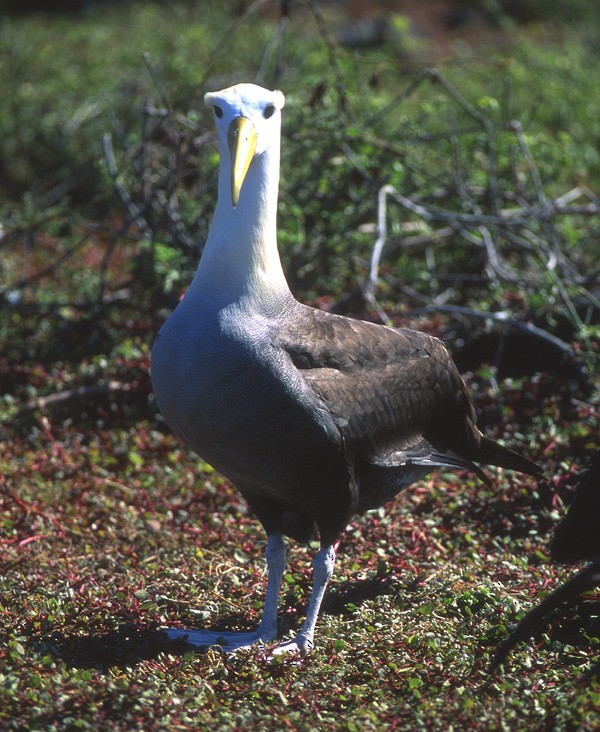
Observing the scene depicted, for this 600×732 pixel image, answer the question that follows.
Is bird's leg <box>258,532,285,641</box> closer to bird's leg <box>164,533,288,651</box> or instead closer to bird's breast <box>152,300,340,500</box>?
bird's leg <box>164,533,288,651</box>

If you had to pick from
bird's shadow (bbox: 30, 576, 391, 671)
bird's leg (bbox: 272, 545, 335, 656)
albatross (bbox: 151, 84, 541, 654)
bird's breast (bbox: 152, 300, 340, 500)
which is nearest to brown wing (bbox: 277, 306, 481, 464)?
albatross (bbox: 151, 84, 541, 654)

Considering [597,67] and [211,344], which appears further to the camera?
[597,67]

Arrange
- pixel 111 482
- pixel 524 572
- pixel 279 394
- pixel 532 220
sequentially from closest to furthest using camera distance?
pixel 279 394 < pixel 524 572 < pixel 111 482 < pixel 532 220

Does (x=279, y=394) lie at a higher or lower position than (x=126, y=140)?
lower

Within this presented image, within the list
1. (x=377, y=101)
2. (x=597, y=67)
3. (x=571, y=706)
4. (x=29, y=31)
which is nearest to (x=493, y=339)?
(x=377, y=101)

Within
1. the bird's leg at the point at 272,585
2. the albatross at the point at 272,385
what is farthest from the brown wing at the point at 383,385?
the bird's leg at the point at 272,585

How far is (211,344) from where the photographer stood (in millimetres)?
3955

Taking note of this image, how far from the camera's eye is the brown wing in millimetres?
4132

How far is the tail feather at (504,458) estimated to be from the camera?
190 inches

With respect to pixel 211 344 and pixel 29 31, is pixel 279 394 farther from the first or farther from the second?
pixel 29 31

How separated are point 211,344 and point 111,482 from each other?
206 cm

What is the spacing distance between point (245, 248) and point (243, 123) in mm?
476

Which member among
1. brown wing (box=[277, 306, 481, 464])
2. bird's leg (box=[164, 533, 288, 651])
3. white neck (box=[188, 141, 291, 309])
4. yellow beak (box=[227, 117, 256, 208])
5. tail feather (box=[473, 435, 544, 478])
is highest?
yellow beak (box=[227, 117, 256, 208])

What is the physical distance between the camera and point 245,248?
163 inches
